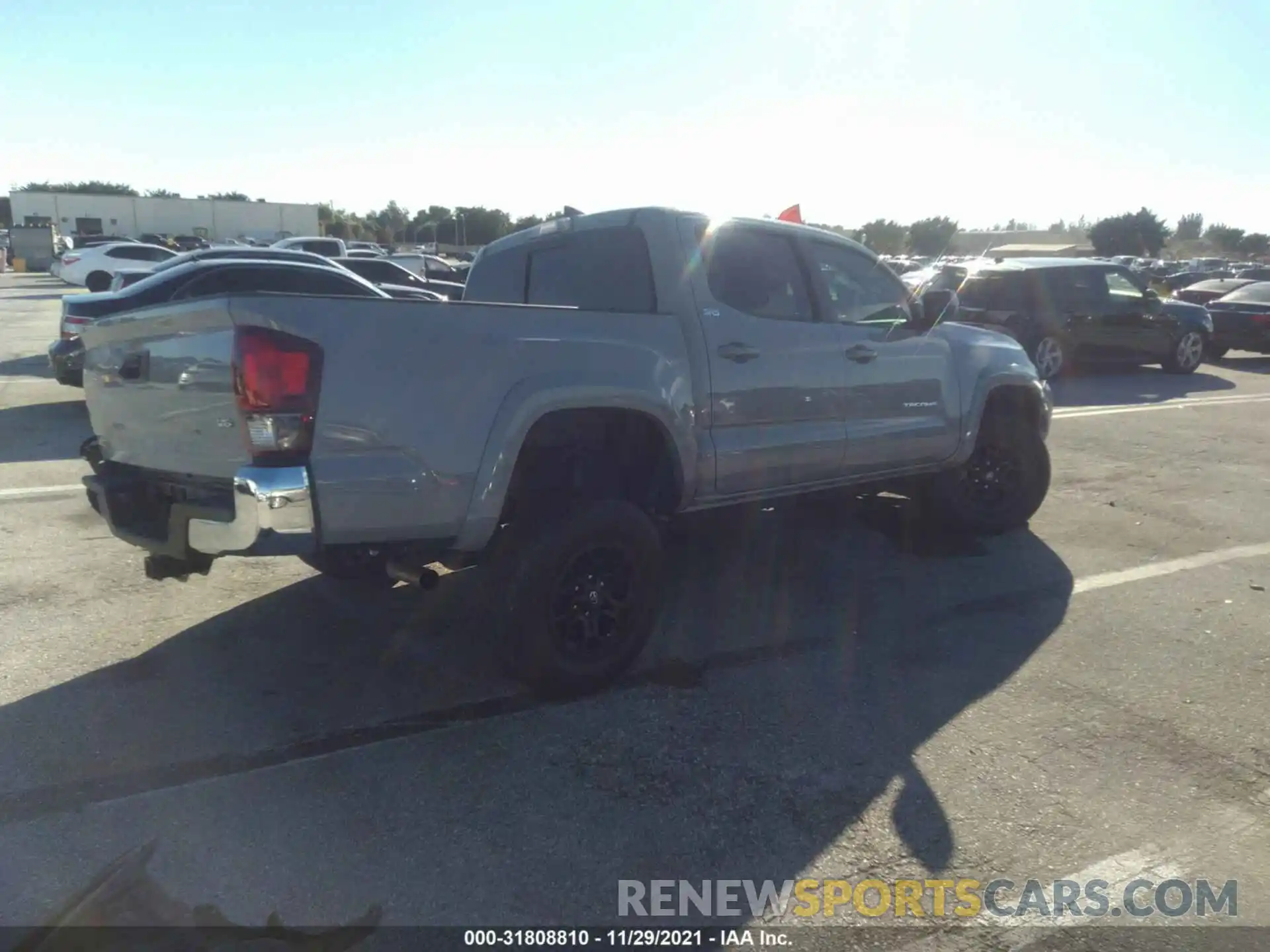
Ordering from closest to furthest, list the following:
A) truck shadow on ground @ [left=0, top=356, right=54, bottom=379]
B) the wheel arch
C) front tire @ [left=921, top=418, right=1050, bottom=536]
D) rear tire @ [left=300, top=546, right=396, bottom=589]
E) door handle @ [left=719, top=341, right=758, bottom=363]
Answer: rear tire @ [left=300, top=546, right=396, bottom=589] < door handle @ [left=719, top=341, right=758, bottom=363] < the wheel arch < front tire @ [left=921, top=418, right=1050, bottom=536] < truck shadow on ground @ [left=0, top=356, right=54, bottom=379]

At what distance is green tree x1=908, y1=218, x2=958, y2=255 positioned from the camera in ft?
160

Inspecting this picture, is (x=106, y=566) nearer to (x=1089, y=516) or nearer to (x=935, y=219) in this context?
(x=1089, y=516)

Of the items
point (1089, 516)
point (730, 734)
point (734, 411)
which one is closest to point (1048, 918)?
point (730, 734)

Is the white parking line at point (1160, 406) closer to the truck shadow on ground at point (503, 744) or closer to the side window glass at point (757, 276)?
the truck shadow on ground at point (503, 744)

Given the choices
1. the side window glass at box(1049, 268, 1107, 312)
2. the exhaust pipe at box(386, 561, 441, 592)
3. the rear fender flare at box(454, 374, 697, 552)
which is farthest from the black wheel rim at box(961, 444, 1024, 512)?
the side window glass at box(1049, 268, 1107, 312)

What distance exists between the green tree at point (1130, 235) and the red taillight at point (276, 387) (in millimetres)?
66181

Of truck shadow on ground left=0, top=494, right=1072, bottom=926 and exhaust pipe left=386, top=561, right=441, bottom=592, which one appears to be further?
exhaust pipe left=386, top=561, right=441, bottom=592

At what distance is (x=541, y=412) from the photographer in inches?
164

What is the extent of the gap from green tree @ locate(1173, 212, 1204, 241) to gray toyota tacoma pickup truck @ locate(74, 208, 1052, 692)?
10975 centimetres

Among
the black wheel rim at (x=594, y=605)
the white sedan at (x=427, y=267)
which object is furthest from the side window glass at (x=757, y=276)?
the white sedan at (x=427, y=267)

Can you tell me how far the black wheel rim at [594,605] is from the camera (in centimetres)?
436

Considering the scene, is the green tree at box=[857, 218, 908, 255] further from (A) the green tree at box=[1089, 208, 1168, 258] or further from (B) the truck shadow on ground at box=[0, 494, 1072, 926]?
(B) the truck shadow on ground at box=[0, 494, 1072, 926]

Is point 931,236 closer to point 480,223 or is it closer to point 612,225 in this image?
point 480,223

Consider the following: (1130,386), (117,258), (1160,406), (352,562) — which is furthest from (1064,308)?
(117,258)
